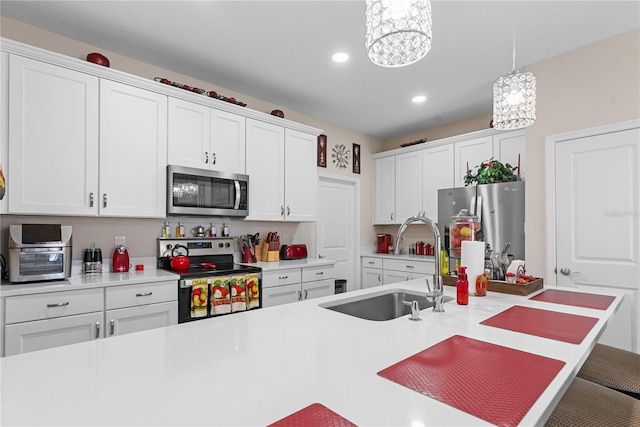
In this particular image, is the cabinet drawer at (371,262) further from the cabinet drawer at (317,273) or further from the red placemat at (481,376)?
the red placemat at (481,376)

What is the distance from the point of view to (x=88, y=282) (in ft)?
6.90

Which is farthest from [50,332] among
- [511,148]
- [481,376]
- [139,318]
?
[511,148]

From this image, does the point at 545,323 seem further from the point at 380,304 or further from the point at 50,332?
the point at 50,332

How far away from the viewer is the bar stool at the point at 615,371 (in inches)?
53.7

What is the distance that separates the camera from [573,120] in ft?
9.21

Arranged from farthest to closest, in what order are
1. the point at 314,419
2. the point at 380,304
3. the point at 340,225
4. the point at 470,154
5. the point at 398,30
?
the point at 340,225 < the point at 470,154 < the point at 380,304 < the point at 398,30 < the point at 314,419

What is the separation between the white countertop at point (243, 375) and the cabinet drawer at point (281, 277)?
172 centimetres

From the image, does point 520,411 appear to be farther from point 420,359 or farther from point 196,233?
point 196,233

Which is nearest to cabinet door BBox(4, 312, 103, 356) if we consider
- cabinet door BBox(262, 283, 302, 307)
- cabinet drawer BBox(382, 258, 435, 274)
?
cabinet door BBox(262, 283, 302, 307)

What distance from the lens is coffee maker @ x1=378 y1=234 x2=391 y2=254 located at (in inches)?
196

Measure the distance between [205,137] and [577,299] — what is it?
9.48 feet

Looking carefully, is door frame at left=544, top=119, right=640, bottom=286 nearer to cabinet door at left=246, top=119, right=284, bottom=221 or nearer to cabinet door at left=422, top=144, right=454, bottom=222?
cabinet door at left=422, top=144, right=454, bottom=222

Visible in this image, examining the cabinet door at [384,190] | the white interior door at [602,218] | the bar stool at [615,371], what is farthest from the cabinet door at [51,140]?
the white interior door at [602,218]

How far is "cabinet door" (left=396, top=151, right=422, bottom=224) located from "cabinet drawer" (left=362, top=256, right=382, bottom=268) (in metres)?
0.63
